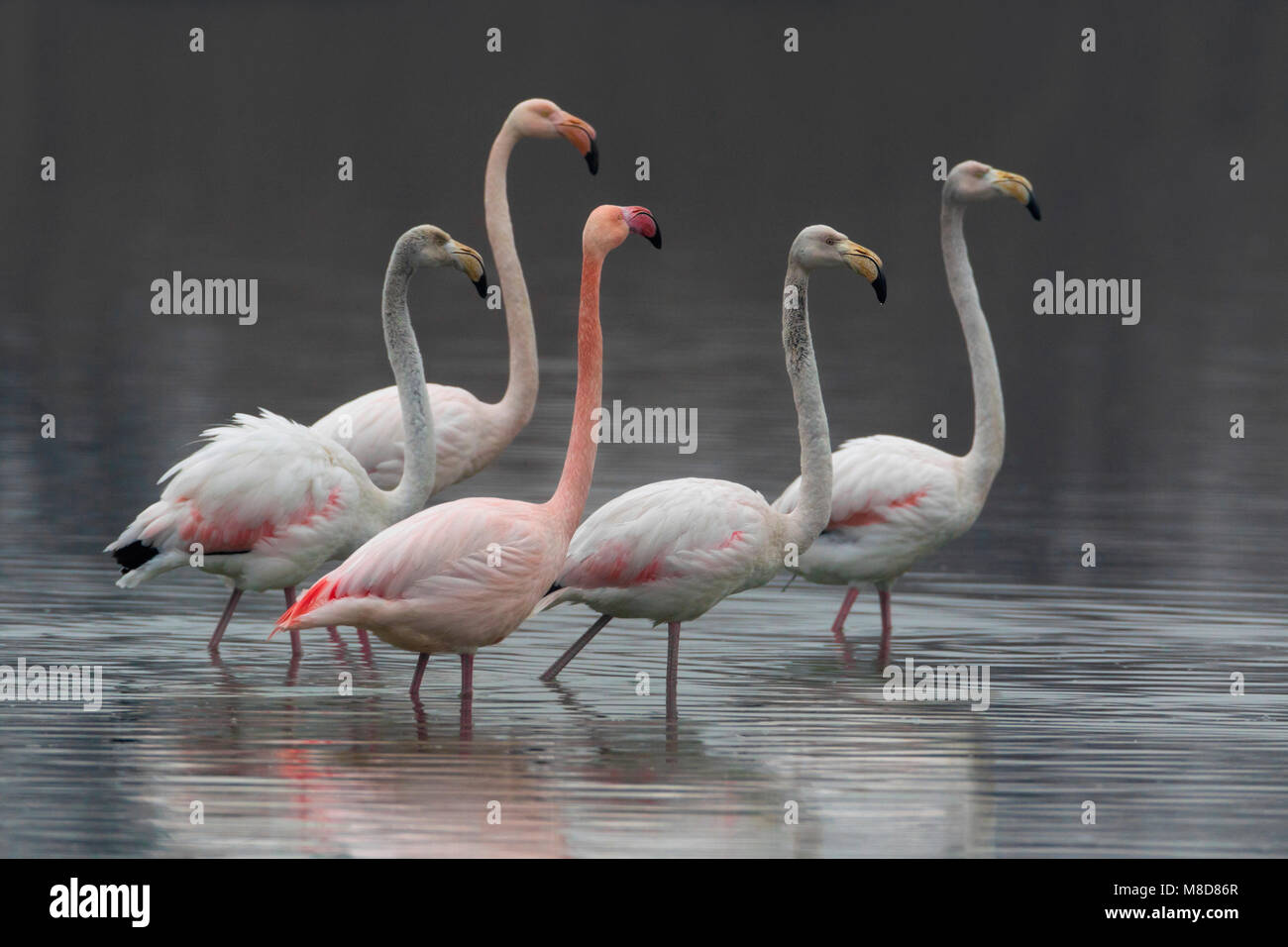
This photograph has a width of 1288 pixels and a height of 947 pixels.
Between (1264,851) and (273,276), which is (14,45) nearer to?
(273,276)

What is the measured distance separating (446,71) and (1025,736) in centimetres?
4243

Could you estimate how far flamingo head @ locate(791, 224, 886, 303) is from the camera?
9.68 m

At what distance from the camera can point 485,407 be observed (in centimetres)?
1200

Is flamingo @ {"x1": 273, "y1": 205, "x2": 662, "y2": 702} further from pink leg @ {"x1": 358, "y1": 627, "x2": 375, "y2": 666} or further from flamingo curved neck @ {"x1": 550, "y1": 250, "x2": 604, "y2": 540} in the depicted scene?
pink leg @ {"x1": 358, "y1": 627, "x2": 375, "y2": 666}

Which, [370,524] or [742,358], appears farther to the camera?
[742,358]

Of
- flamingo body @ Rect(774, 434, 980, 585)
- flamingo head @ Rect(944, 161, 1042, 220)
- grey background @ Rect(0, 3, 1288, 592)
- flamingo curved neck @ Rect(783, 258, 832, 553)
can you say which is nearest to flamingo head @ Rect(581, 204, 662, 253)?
flamingo curved neck @ Rect(783, 258, 832, 553)

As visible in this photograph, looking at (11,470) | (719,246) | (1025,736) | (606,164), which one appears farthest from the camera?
(606,164)

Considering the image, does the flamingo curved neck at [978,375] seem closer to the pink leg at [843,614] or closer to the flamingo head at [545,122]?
the pink leg at [843,614]

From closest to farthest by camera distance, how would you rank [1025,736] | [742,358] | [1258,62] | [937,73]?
1. [1025,736]
2. [742,358]
3. [937,73]
4. [1258,62]

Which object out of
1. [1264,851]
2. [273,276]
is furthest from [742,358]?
[1264,851]

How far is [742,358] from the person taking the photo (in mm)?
21891

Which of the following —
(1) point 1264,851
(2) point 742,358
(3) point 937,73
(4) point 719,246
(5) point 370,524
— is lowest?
(1) point 1264,851

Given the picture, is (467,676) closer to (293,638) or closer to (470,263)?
(293,638)

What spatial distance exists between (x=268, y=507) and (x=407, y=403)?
990 mm
